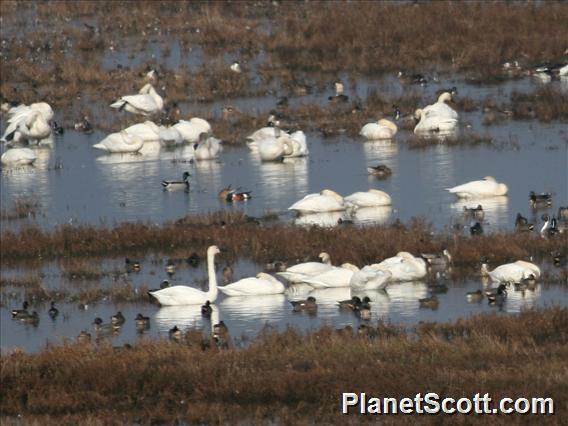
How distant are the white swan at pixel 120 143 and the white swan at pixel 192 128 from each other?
2.80 ft

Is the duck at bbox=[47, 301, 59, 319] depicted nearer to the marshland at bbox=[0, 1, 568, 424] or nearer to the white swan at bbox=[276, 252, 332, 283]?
the marshland at bbox=[0, 1, 568, 424]

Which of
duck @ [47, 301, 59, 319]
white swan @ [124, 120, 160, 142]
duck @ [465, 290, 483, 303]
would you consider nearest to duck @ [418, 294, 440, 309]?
duck @ [465, 290, 483, 303]

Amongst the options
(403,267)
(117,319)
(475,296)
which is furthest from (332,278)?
(117,319)

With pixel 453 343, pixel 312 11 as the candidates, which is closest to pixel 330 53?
pixel 312 11

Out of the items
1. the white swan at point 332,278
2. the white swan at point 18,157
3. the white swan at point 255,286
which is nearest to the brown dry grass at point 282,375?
the white swan at point 255,286

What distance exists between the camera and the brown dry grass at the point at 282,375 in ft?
44.1

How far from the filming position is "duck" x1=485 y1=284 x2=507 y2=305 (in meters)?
18.2

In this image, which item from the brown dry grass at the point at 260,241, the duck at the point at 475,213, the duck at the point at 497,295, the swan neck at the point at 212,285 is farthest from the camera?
the duck at the point at 475,213

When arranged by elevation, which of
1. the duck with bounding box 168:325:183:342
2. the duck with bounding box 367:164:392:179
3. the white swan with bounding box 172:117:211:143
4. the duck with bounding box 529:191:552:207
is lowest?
the duck with bounding box 168:325:183:342

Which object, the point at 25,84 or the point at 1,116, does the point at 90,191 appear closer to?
the point at 1,116

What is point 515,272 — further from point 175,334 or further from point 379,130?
point 379,130

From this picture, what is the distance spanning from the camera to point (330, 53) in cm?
4009

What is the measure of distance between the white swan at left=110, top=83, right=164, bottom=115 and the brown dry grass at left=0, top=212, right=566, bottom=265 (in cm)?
1104

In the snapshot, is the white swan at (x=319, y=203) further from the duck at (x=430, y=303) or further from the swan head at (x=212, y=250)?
the duck at (x=430, y=303)
